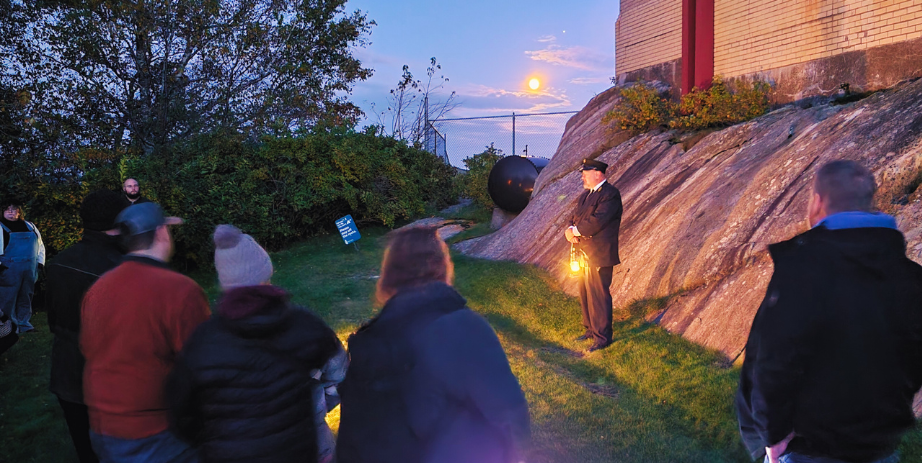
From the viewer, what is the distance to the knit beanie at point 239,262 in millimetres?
2277

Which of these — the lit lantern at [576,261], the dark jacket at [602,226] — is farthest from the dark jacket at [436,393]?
the lit lantern at [576,261]

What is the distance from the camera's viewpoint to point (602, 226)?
6020 mm

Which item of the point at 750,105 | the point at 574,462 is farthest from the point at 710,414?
the point at 750,105

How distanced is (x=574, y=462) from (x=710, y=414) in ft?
3.91

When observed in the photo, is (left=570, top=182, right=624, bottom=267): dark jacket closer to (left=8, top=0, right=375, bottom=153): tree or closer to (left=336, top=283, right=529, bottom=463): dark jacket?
(left=336, top=283, right=529, bottom=463): dark jacket

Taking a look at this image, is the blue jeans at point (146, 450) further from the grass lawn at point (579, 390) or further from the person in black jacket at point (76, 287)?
the grass lawn at point (579, 390)

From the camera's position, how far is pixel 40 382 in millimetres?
6082


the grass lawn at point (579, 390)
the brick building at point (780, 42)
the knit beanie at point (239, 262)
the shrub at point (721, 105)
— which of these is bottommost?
the grass lawn at point (579, 390)

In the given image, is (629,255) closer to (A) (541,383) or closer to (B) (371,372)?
(A) (541,383)

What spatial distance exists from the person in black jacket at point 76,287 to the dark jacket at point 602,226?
165 inches

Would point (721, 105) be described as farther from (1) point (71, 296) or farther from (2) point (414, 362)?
(1) point (71, 296)

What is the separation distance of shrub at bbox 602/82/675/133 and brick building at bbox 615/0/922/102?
650 mm

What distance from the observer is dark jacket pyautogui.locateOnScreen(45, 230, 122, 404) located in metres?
3.33

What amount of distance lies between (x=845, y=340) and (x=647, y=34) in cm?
1119
